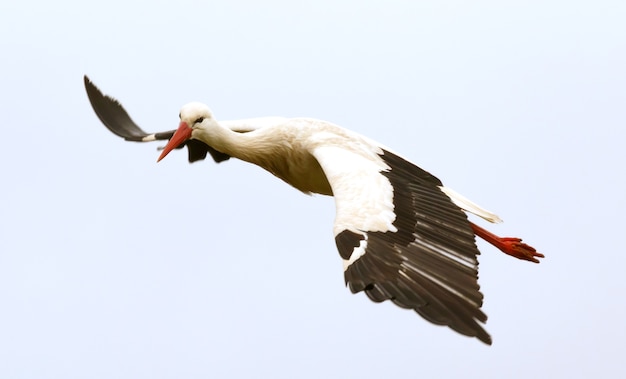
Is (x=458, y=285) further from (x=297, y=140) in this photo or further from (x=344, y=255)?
(x=297, y=140)

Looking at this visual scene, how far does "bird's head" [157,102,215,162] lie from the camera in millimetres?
11453

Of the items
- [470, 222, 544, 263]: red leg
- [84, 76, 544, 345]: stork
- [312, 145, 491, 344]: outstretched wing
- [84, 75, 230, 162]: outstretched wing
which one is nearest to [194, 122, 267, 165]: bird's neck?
[84, 76, 544, 345]: stork

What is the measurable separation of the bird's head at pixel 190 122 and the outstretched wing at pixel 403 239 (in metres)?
1.15

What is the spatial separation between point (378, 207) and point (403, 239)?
381mm

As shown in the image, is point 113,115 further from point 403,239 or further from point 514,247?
point 403,239

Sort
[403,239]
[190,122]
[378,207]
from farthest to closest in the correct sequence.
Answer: [190,122]
[378,207]
[403,239]

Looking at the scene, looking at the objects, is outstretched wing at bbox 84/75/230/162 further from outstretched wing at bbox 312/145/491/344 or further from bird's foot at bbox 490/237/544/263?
bird's foot at bbox 490/237/544/263

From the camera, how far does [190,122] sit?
452 inches

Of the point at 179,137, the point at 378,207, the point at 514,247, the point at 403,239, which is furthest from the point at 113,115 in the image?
the point at 403,239

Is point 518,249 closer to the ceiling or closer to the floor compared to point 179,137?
closer to the floor

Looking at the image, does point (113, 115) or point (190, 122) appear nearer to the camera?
point (190, 122)

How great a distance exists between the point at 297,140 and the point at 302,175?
34 centimetres

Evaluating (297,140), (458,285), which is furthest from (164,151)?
(458,285)

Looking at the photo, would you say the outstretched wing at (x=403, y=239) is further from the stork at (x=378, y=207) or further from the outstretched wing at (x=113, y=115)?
the outstretched wing at (x=113, y=115)
